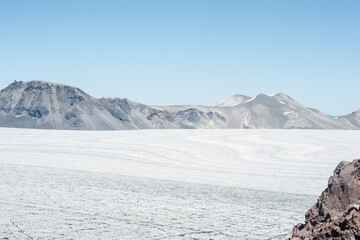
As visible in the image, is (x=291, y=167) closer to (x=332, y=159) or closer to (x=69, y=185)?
(x=332, y=159)

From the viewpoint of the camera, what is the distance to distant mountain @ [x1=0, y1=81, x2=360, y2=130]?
9319cm

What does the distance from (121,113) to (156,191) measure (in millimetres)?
96876

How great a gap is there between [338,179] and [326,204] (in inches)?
11.7

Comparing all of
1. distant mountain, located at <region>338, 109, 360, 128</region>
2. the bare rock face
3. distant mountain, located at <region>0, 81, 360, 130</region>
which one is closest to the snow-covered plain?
the bare rock face

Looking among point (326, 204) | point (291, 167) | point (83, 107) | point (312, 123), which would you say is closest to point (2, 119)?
point (83, 107)

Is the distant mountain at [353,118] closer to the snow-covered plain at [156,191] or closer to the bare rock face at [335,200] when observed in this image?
the snow-covered plain at [156,191]

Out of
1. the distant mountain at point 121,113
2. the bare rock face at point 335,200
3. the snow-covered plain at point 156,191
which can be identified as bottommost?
the snow-covered plain at point 156,191

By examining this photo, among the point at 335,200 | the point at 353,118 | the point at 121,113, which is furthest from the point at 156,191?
the point at 353,118

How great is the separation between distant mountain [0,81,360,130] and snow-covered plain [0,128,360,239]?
73.2 meters

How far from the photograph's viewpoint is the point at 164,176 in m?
11.6

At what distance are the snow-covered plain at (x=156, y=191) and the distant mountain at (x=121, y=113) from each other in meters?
73.2

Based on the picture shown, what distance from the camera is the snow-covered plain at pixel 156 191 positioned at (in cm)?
591

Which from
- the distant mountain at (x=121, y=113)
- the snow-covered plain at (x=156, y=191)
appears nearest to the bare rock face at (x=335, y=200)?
the snow-covered plain at (x=156, y=191)

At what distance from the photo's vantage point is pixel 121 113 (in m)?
105
